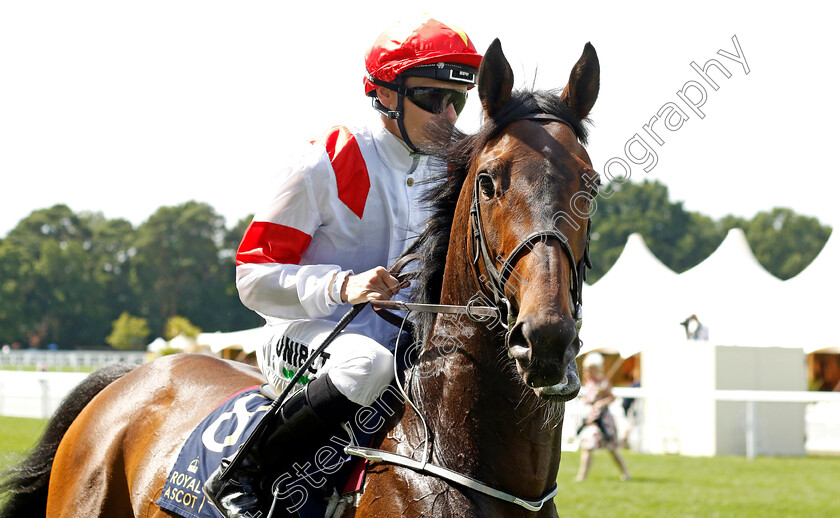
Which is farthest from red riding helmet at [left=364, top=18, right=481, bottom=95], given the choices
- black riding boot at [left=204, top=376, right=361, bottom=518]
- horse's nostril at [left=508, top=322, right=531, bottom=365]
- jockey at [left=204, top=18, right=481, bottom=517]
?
horse's nostril at [left=508, top=322, right=531, bottom=365]

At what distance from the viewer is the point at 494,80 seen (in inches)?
101

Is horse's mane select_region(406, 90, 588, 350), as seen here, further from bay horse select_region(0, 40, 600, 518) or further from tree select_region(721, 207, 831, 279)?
tree select_region(721, 207, 831, 279)

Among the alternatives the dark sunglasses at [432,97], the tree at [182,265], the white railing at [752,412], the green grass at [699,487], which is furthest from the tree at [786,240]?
the dark sunglasses at [432,97]

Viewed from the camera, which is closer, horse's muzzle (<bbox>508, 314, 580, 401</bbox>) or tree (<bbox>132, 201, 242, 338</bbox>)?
horse's muzzle (<bbox>508, 314, 580, 401</bbox>)

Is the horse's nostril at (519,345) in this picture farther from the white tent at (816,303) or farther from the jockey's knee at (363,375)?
the white tent at (816,303)

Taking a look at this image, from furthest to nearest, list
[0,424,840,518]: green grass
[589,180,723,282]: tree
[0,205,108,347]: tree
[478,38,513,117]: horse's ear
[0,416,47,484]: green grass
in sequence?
[589,180,723,282]: tree → [0,205,108,347]: tree → [0,416,47,484]: green grass → [0,424,840,518]: green grass → [478,38,513,117]: horse's ear

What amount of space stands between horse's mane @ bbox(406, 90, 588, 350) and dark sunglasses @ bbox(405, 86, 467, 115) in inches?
12.2

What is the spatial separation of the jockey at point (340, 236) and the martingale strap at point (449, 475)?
0.18 m

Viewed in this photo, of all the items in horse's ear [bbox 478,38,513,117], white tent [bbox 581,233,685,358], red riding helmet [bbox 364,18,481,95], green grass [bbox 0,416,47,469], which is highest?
red riding helmet [bbox 364,18,481,95]

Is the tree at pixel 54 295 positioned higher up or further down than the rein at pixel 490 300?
further down

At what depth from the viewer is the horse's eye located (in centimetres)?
238

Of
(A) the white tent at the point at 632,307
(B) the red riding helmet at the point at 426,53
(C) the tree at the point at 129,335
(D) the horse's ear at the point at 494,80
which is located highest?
(B) the red riding helmet at the point at 426,53

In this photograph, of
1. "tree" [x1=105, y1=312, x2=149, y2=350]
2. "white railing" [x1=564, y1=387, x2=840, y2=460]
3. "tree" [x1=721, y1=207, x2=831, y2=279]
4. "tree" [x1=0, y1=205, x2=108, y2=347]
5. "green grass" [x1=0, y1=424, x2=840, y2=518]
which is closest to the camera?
"green grass" [x1=0, y1=424, x2=840, y2=518]

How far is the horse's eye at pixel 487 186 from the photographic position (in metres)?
2.38
